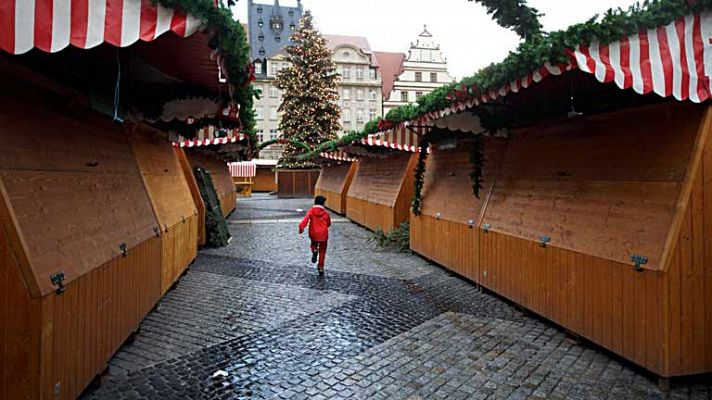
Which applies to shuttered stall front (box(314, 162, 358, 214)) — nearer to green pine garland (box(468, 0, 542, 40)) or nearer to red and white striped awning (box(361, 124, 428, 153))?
red and white striped awning (box(361, 124, 428, 153))

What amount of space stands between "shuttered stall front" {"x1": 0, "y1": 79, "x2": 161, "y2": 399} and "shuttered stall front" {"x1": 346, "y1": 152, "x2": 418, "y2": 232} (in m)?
7.98

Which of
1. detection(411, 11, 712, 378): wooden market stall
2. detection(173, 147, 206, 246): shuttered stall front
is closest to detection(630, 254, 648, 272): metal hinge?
detection(411, 11, 712, 378): wooden market stall

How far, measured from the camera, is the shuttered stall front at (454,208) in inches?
298

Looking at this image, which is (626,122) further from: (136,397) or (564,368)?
(136,397)

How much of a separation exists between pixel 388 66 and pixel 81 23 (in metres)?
63.4

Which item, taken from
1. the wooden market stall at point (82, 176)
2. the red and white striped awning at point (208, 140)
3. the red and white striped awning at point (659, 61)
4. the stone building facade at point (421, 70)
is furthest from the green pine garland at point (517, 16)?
the stone building facade at point (421, 70)

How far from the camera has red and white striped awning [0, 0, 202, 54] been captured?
2805 mm

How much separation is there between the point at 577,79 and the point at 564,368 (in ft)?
10.1

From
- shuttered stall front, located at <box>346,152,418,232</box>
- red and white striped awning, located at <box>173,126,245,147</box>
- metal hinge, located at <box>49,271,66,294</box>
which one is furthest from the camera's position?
shuttered stall front, located at <box>346,152,418,232</box>

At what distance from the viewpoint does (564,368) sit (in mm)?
4309

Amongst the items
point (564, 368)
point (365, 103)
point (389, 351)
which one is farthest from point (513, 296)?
point (365, 103)

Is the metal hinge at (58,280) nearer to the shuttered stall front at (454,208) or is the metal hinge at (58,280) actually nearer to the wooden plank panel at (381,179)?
the shuttered stall front at (454,208)

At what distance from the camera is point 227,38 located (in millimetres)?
3359

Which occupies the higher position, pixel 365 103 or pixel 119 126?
pixel 365 103
